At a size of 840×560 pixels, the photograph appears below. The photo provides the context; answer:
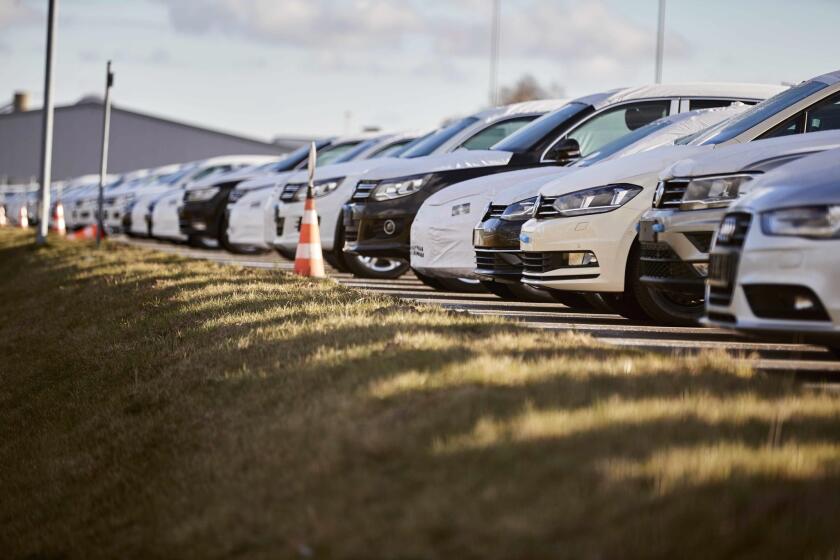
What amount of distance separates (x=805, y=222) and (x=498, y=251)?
15.0ft

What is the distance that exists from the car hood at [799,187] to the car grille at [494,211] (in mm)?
4080

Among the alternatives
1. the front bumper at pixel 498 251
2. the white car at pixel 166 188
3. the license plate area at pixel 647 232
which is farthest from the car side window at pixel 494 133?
the white car at pixel 166 188

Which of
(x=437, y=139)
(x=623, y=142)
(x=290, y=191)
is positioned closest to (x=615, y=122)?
(x=623, y=142)

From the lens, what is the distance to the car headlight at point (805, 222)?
577 cm

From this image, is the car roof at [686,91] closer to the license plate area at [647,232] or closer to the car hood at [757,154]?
the license plate area at [647,232]

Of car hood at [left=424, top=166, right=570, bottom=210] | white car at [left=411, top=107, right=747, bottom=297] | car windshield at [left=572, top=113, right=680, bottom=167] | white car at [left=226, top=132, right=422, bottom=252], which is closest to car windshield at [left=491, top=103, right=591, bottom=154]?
car hood at [left=424, top=166, right=570, bottom=210]

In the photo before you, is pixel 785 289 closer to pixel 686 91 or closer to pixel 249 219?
pixel 686 91

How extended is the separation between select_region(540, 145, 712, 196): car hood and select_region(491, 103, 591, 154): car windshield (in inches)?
109

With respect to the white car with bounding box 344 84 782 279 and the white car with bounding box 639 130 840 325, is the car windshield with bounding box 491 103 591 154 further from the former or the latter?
the white car with bounding box 639 130 840 325

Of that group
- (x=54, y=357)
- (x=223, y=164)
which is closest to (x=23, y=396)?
(x=54, y=357)

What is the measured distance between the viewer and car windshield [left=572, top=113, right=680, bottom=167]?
1076cm

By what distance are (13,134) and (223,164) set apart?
58.9 meters

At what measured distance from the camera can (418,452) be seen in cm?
438

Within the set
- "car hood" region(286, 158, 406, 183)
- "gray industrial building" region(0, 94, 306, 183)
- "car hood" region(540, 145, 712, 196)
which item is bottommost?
"car hood" region(540, 145, 712, 196)
